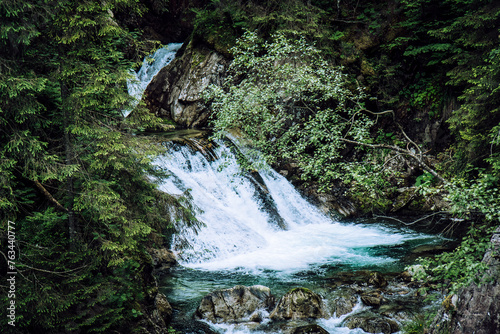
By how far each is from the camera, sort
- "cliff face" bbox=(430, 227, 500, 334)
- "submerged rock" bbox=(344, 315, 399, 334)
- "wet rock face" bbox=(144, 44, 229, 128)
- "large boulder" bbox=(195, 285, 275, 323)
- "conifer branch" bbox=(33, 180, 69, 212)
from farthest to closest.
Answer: "wet rock face" bbox=(144, 44, 229, 128)
"large boulder" bbox=(195, 285, 275, 323)
"submerged rock" bbox=(344, 315, 399, 334)
"conifer branch" bbox=(33, 180, 69, 212)
"cliff face" bbox=(430, 227, 500, 334)

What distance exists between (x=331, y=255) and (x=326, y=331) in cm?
452

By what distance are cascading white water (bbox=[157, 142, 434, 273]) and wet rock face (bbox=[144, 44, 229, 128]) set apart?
12.5 feet

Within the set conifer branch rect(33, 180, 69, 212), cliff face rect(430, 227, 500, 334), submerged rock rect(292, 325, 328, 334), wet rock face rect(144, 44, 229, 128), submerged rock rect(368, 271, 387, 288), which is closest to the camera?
cliff face rect(430, 227, 500, 334)

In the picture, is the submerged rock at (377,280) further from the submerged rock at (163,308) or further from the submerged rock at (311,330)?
the submerged rock at (163,308)

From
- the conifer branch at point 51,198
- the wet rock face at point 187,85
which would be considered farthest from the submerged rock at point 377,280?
the wet rock face at point 187,85

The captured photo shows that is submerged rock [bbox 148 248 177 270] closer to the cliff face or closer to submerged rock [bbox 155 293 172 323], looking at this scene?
submerged rock [bbox 155 293 172 323]

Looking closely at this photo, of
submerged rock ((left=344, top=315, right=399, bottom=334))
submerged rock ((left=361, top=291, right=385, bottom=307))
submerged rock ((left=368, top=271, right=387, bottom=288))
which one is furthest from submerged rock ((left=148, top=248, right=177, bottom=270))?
submerged rock ((left=368, top=271, right=387, bottom=288))

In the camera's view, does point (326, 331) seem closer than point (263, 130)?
Yes

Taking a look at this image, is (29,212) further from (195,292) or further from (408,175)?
(408,175)

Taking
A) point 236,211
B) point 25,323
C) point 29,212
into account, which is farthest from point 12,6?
point 236,211

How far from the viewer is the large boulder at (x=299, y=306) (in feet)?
23.1

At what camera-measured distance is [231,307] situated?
7.18 metres

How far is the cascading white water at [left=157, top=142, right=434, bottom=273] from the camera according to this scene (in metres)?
10.4

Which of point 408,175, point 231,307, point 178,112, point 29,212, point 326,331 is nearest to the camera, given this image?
point 29,212
